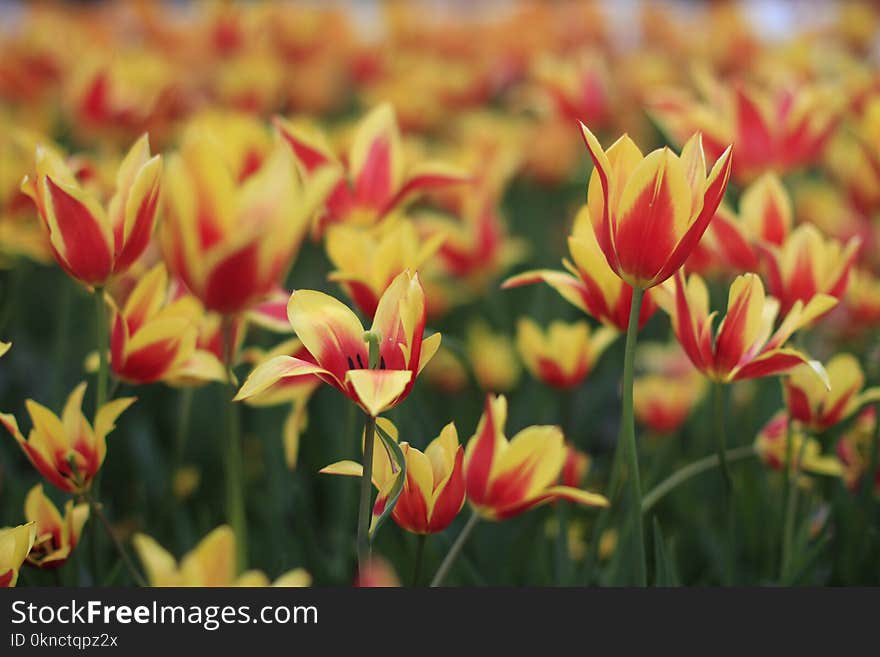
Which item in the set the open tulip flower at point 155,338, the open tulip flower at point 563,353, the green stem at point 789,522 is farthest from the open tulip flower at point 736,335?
the open tulip flower at point 155,338

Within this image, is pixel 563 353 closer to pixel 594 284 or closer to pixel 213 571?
pixel 594 284

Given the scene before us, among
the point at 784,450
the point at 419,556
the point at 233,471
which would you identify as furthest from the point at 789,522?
the point at 233,471

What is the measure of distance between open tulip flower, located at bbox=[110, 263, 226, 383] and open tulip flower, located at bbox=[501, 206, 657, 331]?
253 mm

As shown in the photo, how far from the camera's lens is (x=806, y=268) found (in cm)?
79

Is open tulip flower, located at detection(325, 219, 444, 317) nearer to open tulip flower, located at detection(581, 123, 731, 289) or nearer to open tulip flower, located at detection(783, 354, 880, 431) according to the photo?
open tulip flower, located at detection(581, 123, 731, 289)

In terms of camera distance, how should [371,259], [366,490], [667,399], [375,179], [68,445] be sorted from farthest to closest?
[667,399] → [375,179] → [371,259] → [68,445] → [366,490]

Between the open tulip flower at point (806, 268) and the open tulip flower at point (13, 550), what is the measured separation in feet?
1.98

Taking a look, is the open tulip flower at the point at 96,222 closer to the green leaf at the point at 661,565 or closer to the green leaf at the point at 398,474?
the green leaf at the point at 398,474

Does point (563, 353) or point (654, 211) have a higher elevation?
point (654, 211)

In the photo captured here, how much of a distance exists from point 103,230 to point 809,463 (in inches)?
24.3

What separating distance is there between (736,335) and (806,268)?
0.53 feet

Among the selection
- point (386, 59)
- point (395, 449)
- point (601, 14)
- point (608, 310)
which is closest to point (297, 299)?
point (395, 449)

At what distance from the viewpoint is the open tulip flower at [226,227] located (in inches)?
23.8

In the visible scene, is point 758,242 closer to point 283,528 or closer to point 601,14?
point 283,528
